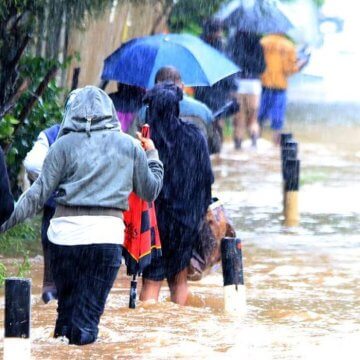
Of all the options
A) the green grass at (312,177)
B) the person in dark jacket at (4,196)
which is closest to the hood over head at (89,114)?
the person in dark jacket at (4,196)

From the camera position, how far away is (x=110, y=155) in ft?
26.2

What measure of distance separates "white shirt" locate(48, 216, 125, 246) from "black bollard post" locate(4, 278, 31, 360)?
1.02 metres

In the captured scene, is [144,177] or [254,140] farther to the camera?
[254,140]

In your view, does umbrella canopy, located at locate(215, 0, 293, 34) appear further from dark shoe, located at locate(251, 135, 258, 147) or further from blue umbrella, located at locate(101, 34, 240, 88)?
blue umbrella, located at locate(101, 34, 240, 88)

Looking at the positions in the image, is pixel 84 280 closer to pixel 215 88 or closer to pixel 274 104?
pixel 215 88

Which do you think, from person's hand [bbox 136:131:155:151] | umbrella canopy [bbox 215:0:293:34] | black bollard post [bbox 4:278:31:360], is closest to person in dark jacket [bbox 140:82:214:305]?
person's hand [bbox 136:131:155:151]

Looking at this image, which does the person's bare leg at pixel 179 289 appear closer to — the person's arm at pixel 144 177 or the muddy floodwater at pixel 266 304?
the muddy floodwater at pixel 266 304

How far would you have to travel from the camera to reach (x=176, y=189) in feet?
32.5

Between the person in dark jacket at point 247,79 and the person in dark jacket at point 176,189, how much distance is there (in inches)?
488

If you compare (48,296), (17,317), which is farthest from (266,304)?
(17,317)

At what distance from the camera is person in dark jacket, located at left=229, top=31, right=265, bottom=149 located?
878 inches

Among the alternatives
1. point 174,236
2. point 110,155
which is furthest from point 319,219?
point 110,155

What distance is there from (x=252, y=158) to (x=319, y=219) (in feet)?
22.8

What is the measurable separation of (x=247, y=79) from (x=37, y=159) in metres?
14.2
